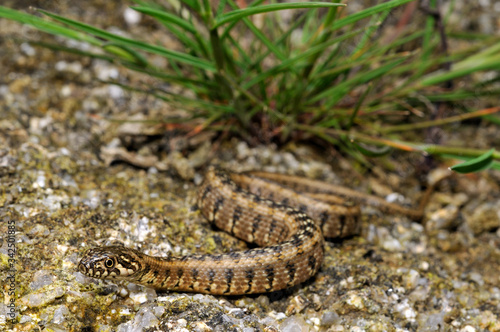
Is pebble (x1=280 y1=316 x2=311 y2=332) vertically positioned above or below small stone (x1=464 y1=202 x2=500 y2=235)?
below

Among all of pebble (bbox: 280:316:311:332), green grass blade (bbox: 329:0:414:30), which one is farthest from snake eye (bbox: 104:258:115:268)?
green grass blade (bbox: 329:0:414:30)

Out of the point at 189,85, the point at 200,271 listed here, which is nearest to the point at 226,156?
the point at 189,85

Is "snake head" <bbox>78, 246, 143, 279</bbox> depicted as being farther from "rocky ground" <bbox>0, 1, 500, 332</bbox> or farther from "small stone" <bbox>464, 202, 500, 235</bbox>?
"small stone" <bbox>464, 202, 500, 235</bbox>

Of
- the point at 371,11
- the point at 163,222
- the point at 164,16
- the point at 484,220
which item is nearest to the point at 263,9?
the point at 164,16

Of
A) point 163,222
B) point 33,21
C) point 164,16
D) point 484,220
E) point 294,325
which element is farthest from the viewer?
point 484,220

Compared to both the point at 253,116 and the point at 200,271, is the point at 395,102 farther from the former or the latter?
the point at 200,271

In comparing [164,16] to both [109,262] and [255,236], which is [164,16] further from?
[255,236]

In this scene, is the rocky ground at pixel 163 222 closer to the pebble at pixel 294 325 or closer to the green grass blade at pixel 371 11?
the pebble at pixel 294 325
